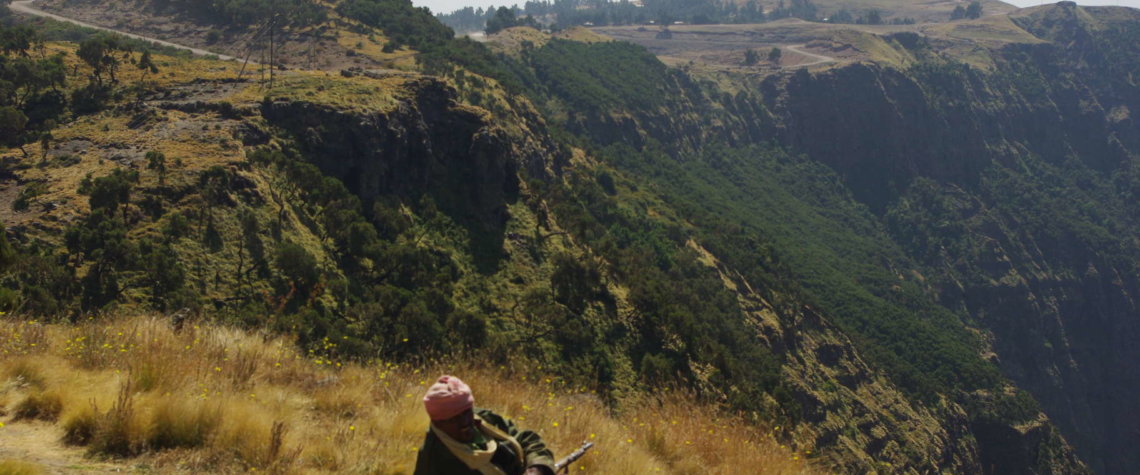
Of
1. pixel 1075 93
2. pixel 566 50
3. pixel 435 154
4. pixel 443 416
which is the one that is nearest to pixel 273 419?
pixel 443 416

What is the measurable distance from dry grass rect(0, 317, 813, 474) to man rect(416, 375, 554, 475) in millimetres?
2321

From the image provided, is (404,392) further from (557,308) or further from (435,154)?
(435,154)

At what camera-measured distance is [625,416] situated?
1016 centimetres

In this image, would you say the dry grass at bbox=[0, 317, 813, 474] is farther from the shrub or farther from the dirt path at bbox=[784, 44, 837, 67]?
the dirt path at bbox=[784, 44, 837, 67]

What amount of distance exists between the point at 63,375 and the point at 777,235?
378ft

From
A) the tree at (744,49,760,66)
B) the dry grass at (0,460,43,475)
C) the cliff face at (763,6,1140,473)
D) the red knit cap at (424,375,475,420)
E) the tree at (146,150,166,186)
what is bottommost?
the cliff face at (763,6,1140,473)

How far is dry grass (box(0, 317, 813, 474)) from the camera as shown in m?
6.49

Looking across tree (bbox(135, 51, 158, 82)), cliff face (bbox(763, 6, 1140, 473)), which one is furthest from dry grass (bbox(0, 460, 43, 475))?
cliff face (bbox(763, 6, 1140, 473))

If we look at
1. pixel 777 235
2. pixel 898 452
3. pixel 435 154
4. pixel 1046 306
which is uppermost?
pixel 435 154

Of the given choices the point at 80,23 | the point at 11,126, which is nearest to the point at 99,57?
the point at 11,126

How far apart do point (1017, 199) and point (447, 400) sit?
7353 inches

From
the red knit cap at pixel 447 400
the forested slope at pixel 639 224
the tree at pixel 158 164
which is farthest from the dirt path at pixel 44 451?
the tree at pixel 158 164

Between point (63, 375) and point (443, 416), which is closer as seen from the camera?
point (443, 416)

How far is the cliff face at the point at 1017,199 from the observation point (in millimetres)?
131875
